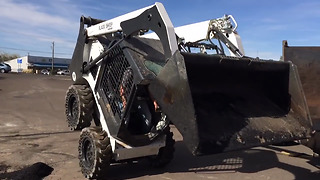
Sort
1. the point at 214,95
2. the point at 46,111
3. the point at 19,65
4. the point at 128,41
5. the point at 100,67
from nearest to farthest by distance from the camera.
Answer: the point at 214,95, the point at 128,41, the point at 100,67, the point at 46,111, the point at 19,65

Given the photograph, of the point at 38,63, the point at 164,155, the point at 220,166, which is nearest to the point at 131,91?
the point at 164,155

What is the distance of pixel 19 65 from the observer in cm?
8975

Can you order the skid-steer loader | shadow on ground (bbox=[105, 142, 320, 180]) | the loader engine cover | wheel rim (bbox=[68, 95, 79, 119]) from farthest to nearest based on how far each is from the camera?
1. wheel rim (bbox=[68, 95, 79, 119])
2. shadow on ground (bbox=[105, 142, 320, 180])
3. the loader engine cover
4. the skid-steer loader

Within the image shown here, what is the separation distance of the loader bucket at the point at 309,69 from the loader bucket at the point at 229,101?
0.36 m

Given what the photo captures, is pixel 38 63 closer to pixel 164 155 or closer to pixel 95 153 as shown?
pixel 164 155

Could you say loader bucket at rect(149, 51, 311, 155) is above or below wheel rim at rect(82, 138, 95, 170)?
above

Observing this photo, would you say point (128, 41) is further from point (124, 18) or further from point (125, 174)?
point (125, 174)

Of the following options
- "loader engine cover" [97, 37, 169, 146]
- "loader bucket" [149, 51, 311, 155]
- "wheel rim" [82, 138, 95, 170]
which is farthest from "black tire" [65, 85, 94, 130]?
"loader bucket" [149, 51, 311, 155]

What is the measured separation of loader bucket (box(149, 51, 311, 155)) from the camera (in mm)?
3915

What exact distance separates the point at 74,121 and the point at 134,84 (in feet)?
7.15

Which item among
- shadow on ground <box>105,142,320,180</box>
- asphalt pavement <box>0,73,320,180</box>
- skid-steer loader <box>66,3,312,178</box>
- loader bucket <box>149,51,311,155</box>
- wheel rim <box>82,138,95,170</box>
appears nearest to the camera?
loader bucket <box>149,51,311,155</box>

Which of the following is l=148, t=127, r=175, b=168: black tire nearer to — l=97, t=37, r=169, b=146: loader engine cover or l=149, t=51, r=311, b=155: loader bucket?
l=97, t=37, r=169, b=146: loader engine cover

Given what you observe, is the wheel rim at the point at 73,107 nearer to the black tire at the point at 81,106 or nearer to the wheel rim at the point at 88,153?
the black tire at the point at 81,106

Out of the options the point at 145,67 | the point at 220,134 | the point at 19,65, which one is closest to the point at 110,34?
the point at 145,67
